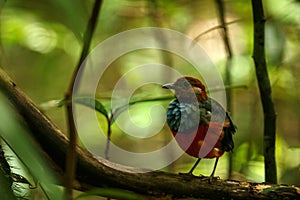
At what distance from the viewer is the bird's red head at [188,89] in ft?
5.44

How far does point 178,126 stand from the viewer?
63.4 inches

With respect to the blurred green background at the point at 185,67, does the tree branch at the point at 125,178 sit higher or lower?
lower

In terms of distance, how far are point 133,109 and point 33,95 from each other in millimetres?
981

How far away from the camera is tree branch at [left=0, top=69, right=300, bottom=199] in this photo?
4.04ft

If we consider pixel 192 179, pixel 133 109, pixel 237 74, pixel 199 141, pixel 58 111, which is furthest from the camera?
pixel 58 111

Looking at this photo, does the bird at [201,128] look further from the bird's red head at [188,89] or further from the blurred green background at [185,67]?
the blurred green background at [185,67]

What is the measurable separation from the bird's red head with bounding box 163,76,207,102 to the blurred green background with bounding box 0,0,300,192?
1.85 feet

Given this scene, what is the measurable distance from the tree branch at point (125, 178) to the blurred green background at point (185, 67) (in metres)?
0.74

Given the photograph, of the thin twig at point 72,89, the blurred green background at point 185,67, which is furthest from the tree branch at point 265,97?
the thin twig at point 72,89

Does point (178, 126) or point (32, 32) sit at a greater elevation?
point (32, 32)

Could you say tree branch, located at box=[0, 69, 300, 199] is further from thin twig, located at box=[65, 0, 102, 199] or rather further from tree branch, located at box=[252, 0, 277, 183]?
thin twig, located at box=[65, 0, 102, 199]

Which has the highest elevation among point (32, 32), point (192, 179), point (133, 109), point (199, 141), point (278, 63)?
point (32, 32)

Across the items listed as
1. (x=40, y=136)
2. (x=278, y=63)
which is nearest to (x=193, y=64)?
(x=278, y=63)

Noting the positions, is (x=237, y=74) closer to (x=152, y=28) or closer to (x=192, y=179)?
(x=152, y=28)
